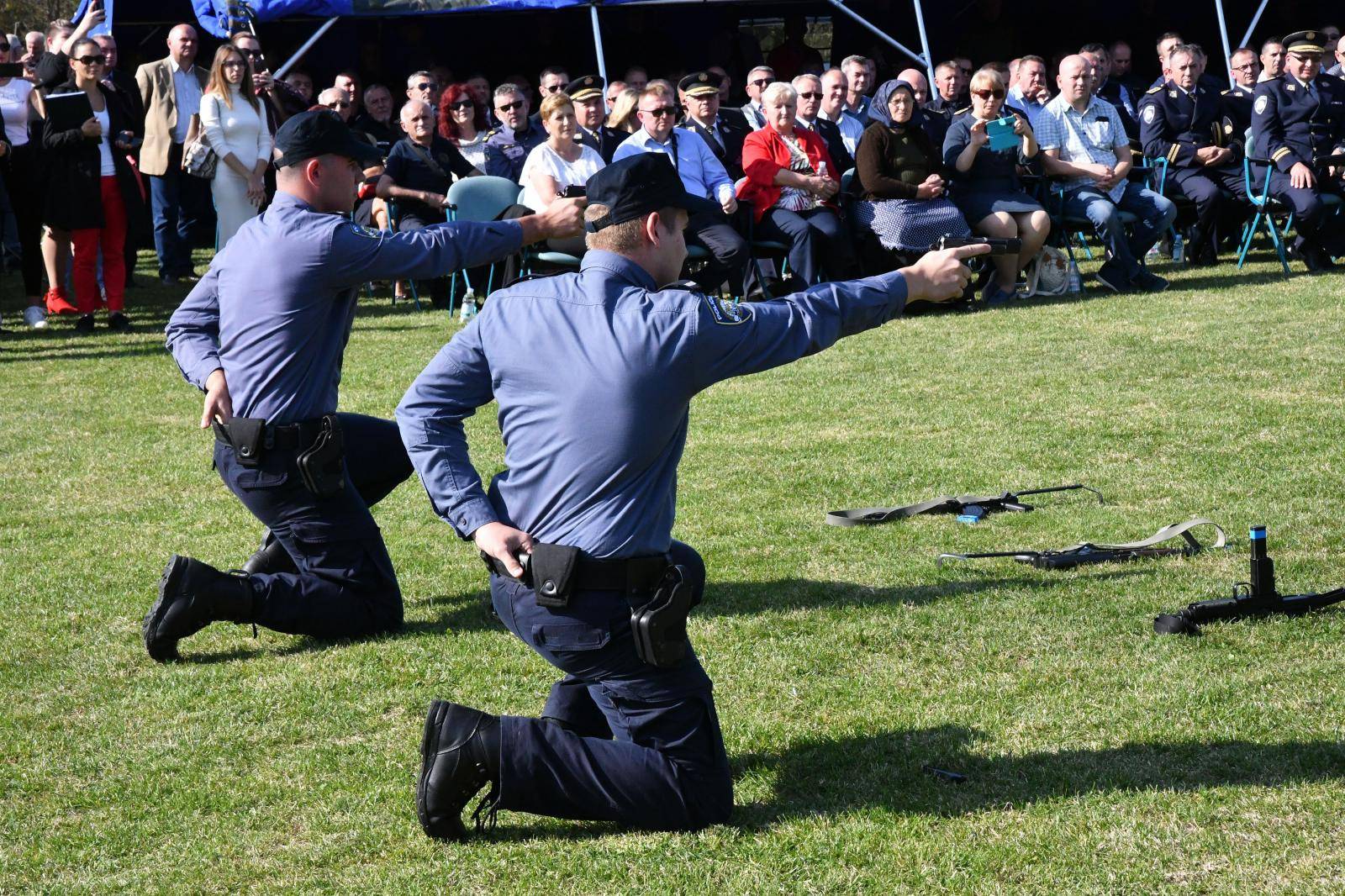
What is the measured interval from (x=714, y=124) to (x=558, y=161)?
1.67 metres

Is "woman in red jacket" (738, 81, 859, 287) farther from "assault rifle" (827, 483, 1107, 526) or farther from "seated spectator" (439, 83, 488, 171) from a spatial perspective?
"assault rifle" (827, 483, 1107, 526)

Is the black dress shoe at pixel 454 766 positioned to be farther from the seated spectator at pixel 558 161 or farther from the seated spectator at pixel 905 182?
the seated spectator at pixel 905 182

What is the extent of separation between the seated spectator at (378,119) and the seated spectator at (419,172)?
1350mm

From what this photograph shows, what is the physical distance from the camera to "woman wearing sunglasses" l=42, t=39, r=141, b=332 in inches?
445

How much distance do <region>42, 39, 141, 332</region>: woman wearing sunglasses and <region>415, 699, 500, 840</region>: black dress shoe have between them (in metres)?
9.02

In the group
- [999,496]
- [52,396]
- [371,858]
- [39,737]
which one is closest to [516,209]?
[52,396]

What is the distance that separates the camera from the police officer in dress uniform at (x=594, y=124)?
40.4ft

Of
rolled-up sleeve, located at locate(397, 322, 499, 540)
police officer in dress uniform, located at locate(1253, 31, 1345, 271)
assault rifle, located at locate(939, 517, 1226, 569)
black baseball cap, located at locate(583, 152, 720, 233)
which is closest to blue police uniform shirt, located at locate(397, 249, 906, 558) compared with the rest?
rolled-up sleeve, located at locate(397, 322, 499, 540)

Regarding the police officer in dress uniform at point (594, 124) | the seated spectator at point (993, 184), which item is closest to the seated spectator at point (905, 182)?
the seated spectator at point (993, 184)

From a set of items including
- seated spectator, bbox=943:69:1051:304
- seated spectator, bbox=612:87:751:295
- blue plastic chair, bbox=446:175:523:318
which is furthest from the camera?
seated spectator, bbox=943:69:1051:304

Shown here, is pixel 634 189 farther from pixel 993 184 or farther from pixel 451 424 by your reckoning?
pixel 993 184

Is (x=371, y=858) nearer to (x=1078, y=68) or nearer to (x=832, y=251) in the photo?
(x=832, y=251)

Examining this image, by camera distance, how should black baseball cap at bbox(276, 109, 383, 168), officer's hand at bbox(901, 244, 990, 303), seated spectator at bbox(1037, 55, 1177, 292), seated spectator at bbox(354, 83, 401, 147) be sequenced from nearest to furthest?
officer's hand at bbox(901, 244, 990, 303) → black baseball cap at bbox(276, 109, 383, 168) → seated spectator at bbox(1037, 55, 1177, 292) → seated spectator at bbox(354, 83, 401, 147)

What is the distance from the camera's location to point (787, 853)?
3.46m
